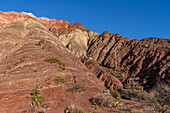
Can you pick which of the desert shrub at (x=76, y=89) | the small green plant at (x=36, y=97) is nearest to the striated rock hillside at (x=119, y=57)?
the desert shrub at (x=76, y=89)

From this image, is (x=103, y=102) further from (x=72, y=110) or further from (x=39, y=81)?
(x=39, y=81)

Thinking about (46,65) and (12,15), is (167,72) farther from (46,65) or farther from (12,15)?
(12,15)

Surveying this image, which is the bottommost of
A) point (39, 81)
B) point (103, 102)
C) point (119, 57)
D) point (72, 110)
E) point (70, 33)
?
point (72, 110)

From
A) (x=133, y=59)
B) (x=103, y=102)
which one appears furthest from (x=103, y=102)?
(x=133, y=59)

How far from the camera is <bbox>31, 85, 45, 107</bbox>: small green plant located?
15.0m

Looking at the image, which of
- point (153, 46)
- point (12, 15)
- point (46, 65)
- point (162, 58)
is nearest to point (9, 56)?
point (46, 65)

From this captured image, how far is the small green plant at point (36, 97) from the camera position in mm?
14999

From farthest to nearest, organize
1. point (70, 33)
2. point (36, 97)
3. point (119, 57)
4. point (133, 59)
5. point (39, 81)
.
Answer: point (70, 33) < point (119, 57) < point (133, 59) < point (39, 81) < point (36, 97)

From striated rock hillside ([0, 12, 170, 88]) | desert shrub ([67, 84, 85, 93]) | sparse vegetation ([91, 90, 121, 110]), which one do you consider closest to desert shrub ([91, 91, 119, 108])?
sparse vegetation ([91, 90, 121, 110])

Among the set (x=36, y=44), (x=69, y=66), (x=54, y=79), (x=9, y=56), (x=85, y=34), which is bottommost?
(x=54, y=79)

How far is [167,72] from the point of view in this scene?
31609 mm

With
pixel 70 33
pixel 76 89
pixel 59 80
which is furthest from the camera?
pixel 70 33

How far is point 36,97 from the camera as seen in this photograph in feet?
51.0

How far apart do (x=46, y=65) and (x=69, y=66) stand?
15.6 feet
